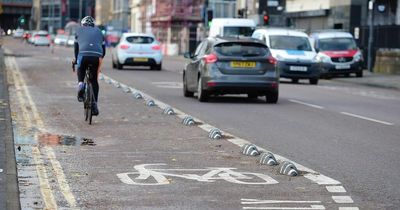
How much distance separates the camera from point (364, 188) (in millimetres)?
8773

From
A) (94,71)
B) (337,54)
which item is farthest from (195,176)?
(337,54)

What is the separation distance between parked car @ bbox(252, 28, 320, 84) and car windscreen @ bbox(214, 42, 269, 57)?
10.1 metres

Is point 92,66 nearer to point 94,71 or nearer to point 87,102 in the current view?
point 94,71

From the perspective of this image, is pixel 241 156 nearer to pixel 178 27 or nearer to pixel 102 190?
pixel 102 190

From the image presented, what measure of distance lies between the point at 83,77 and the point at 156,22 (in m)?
79.5

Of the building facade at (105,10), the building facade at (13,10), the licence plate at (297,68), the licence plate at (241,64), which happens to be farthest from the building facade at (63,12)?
the licence plate at (241,64)

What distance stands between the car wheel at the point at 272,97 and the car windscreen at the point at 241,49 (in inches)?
34.8

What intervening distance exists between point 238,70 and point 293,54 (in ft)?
39.7

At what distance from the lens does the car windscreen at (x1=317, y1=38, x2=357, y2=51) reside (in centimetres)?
3975

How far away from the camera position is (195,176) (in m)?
9.41

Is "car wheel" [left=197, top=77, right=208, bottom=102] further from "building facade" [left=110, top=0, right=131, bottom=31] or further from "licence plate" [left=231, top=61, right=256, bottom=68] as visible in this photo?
"building facade" [left=110, top=0, right=131, bottom=31]

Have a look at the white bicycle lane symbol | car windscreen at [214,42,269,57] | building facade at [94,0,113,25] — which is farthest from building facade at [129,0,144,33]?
the white bicycle lane symbol

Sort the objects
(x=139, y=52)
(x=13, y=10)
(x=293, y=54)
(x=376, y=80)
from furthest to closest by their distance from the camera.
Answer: (x=13, y=10)
(x=139, y=52)
(x=376, y=80)
(x=293, y=54)

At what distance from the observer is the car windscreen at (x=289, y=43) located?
105 feet
